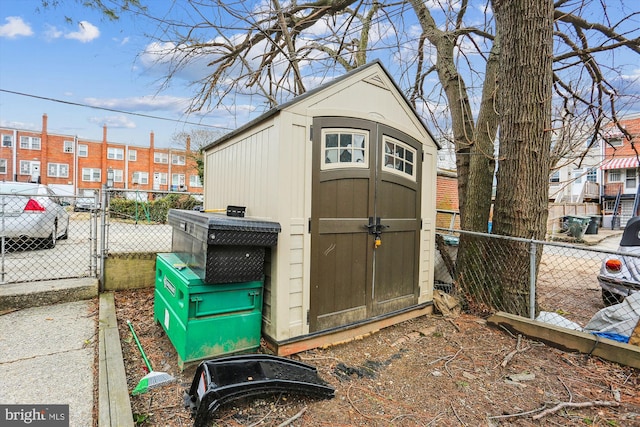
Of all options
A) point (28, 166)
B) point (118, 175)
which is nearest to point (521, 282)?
point (118, 175)

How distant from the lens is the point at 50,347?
2770 millimetres

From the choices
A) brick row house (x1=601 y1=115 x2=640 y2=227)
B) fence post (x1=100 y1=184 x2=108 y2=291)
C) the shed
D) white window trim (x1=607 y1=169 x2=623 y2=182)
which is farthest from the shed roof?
white window trim (x1=607 y1=169 x2=623 y2=182)

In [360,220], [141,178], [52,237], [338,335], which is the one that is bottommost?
[338,335]

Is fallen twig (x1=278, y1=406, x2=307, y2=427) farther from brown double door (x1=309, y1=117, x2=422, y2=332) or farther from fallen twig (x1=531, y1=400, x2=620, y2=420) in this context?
fallen twig (x1=531, y1=400, x2=620, y2=420)

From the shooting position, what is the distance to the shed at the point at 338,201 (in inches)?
114

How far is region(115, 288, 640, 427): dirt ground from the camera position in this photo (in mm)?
2115

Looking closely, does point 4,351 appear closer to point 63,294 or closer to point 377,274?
point 63,294

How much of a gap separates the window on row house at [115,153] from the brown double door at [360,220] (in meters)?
39.0

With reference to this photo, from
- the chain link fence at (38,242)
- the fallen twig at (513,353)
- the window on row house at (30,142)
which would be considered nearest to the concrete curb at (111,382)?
the chain link fence at (38,242)

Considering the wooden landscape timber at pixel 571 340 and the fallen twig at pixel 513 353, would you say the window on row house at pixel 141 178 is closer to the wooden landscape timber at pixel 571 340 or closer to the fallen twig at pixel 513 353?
the wooden landscape timber at pixel 571 340

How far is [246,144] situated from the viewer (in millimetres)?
3449

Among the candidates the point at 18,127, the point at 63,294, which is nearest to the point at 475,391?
the point at 63,294

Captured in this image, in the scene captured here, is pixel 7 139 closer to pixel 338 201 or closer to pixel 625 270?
pixel 338 201

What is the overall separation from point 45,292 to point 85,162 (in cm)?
3728
